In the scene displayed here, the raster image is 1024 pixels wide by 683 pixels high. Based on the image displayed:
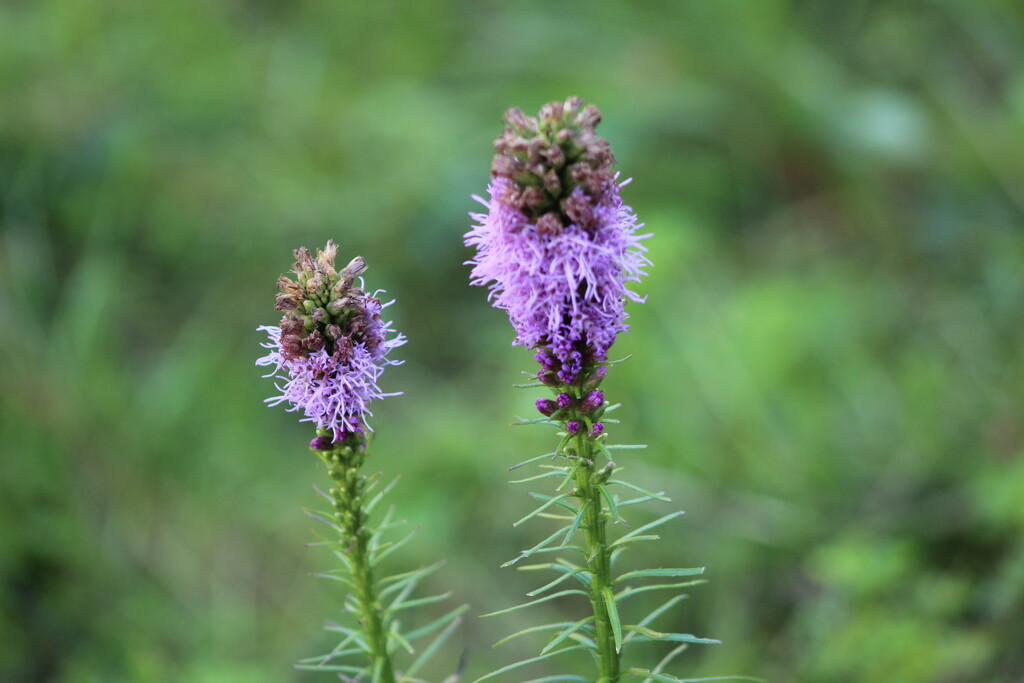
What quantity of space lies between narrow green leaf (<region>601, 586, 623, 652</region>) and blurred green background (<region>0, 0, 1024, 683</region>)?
1818 mm

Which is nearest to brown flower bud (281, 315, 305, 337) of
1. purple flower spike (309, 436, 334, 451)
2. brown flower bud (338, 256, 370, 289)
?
brown flower bud (338, 256, 370, 289)

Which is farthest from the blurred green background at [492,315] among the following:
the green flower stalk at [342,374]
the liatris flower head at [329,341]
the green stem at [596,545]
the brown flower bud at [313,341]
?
the brown flower bud at [313,341]

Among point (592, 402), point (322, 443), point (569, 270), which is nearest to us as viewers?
point (569, 270)

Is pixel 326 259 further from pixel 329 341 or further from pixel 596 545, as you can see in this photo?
pixel 596 545

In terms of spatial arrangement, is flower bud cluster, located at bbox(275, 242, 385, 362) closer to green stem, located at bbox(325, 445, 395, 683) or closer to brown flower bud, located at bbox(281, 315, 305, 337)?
brown flower bud, located at bbox(281, 315, 305, 337)

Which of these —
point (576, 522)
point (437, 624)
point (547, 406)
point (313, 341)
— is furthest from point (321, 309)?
point (437, 624)

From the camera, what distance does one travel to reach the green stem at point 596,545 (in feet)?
5.66

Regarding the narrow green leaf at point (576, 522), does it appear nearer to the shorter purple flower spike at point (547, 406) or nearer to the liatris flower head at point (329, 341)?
the shorter purple flower spike at point (547, 406)

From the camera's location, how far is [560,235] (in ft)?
5.14

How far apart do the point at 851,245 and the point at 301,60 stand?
400cm

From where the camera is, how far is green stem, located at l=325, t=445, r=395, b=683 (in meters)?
1.86

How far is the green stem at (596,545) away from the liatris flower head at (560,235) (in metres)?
0.17

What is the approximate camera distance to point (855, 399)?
4227 mm

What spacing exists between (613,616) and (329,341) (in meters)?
0.74
